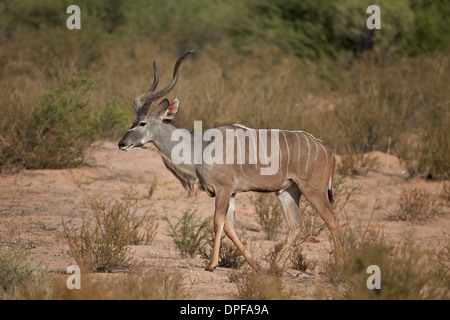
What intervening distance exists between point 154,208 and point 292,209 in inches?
101

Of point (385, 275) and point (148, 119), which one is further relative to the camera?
point (148, 119)

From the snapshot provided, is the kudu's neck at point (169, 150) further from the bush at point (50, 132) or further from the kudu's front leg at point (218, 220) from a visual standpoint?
the bush at point (50, 132)

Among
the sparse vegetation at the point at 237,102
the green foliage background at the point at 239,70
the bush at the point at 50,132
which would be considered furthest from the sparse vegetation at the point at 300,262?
the bush at the point at 50,132

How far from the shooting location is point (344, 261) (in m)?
4.67

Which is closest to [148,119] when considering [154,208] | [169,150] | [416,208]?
[169,150]

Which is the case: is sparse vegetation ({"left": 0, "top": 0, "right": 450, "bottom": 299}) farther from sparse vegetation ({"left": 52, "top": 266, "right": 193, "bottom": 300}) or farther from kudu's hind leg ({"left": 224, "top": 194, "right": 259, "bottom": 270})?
kudu's hind leg ({"left": 224, "top": 194, "right": 259, "bottom": 270})

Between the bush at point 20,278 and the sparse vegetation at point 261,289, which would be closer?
the bush at point 20,278

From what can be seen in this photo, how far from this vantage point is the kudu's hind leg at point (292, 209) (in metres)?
5.81

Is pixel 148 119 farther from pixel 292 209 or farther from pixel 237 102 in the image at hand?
pixel 237 102

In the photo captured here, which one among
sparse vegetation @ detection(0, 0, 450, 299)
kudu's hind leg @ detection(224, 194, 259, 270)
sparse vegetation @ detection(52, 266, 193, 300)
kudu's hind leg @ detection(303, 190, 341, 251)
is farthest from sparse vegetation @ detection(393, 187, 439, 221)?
sparse vegetation @ detection(52, 266, 193, 300)

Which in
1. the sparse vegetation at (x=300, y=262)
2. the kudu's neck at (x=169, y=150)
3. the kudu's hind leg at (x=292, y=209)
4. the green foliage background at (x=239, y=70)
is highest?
the green foliage background at (x=239, y=70)

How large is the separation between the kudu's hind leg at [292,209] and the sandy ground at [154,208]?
297 millimetres

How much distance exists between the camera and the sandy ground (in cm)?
549

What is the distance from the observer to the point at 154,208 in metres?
7.97
